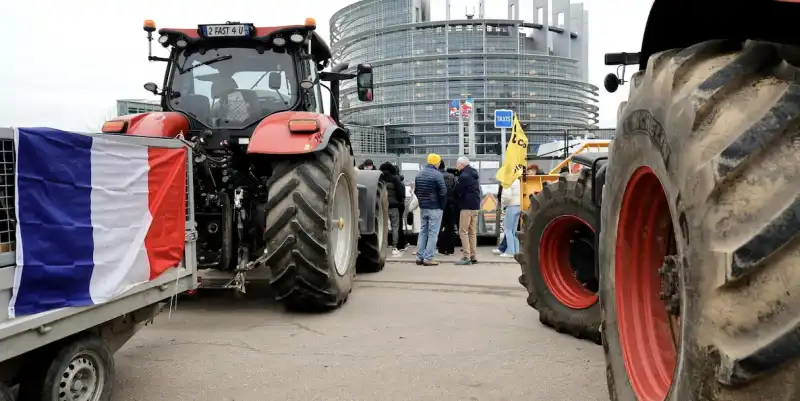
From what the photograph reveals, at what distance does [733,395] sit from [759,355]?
13 cm

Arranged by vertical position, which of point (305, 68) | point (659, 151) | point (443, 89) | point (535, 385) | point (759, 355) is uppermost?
point (443, 89)

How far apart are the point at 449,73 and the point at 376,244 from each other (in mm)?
46299

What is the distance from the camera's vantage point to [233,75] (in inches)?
257

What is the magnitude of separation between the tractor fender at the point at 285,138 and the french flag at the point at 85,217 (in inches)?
58.2

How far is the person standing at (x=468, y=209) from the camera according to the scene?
32.6ft

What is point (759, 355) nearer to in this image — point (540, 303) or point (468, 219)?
point (540, 303)

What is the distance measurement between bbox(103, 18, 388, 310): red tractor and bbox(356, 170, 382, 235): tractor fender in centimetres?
93

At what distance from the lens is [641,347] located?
2.57 meters

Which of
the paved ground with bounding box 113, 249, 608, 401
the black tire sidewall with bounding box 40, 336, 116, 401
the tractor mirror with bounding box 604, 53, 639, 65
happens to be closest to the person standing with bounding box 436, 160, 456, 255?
the paved ground with bounding box 113, 249, 608, 401

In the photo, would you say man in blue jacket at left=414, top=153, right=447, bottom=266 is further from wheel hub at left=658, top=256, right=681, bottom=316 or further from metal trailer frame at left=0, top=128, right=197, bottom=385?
wheel hub at left=658, top=256, right=681, bottom=316

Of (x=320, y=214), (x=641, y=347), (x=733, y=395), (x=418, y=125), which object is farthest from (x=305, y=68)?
(x=418, y=125)

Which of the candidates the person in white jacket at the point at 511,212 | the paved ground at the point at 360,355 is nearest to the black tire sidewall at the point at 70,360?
the paved ground at the point at 360,355

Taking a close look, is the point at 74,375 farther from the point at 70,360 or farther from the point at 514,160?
the point at 514,160

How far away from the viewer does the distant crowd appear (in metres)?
9.83
